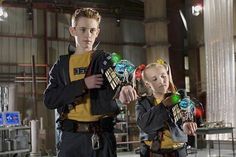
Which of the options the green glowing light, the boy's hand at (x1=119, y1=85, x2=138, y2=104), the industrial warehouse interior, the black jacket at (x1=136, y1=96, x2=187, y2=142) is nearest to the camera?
the boy's hand at (x1=119, y1=85, x2=138, y2=104)

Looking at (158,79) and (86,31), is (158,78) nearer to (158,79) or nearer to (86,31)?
(158,79)

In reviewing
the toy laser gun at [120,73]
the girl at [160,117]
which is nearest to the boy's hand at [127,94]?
the toy laser gun at [120,73]

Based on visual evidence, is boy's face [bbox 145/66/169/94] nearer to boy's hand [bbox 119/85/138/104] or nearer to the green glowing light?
the green glowing light

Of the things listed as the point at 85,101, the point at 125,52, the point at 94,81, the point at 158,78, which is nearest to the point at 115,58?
the point at 94,81

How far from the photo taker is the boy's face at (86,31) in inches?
78.7

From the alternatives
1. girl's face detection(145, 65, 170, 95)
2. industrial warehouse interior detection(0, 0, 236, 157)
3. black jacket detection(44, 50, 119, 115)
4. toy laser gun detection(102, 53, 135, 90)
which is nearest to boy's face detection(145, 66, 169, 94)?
girl's face detection(145, 65, 170, 95)

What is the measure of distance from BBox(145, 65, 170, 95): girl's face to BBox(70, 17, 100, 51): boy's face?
0.48 meters

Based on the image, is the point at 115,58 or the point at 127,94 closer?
the point at 127,94

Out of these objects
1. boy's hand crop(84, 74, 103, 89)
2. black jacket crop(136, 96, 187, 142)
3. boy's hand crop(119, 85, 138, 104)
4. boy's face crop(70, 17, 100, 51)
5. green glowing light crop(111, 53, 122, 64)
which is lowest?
black jacket crop(136, 96, 187, 142)

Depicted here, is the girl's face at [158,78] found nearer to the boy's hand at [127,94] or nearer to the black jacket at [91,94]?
the black jacket at [91,94]

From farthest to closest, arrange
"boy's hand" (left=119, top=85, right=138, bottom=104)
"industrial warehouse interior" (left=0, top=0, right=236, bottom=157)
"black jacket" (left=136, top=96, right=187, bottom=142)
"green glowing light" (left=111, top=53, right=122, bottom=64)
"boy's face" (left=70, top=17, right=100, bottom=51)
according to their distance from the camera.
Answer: "industrial warehouse interior" (left=0, top=0, right=236, bottom=157) < "black jacket" (left=136, top=96, right=187, bottom=142) < "boy's face" (left=70, top=17, right=100, bottom=51) < "green glowing light" (left=111, top=53, right=122, bottom=64) < "boy's hand" (left=119, top=85, right=138, bottom=104)

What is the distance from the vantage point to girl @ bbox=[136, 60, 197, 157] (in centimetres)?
231

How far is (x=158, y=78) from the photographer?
2.37m

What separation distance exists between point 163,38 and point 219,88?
280 cm
